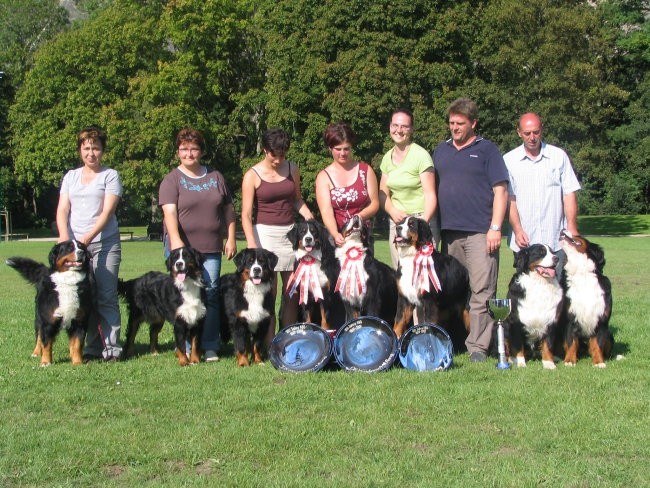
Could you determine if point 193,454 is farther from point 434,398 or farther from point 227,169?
point 227,169

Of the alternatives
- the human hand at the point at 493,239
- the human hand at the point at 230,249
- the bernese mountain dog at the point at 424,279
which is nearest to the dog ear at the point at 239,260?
the human hand at the point at 230,249

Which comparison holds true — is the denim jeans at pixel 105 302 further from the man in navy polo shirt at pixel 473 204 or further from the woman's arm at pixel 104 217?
the man in navy polo shirt at pixel 473 204

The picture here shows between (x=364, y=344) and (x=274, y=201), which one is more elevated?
(x=274, y=201)

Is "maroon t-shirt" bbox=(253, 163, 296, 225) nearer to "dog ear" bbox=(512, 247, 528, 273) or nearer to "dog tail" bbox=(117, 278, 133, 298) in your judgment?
"dog tail" bbox=(117, 278, 133, 298)

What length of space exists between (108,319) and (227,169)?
27.6m

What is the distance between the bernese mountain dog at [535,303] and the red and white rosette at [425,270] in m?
0.65

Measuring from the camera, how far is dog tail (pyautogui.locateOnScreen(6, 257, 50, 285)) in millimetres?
6672

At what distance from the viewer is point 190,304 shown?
6.53m

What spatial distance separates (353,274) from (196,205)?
148cm

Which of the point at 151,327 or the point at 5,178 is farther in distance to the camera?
the point at 5,178

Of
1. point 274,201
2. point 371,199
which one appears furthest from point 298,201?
point 371,199

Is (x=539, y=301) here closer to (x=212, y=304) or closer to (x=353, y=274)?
(x=353, y=274)

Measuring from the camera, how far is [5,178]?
41875 millimetres

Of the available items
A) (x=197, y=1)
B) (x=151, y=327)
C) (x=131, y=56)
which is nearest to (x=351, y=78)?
(x=197, y=1)
